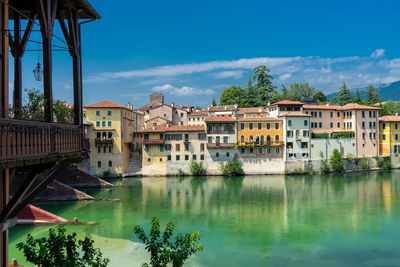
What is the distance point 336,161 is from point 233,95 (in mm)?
37008

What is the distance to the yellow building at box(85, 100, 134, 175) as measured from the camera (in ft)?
142

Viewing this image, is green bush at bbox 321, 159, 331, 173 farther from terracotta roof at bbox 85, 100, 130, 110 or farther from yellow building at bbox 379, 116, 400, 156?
terracotta roof at bbox 85, 100, 130, 110

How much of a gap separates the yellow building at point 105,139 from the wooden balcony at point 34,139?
38200 millimetres

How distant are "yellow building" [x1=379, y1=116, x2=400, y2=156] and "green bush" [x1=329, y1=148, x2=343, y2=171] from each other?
954 cm

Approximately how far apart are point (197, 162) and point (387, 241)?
95.1 ft

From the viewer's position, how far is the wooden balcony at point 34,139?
4.40m

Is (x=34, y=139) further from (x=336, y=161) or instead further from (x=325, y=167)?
(x=336, y=161)

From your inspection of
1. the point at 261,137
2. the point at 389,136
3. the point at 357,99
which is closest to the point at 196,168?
the point at 261,137

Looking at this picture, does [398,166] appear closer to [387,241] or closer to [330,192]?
[330,192]

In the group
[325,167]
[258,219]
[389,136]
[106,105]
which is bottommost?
[258,219]

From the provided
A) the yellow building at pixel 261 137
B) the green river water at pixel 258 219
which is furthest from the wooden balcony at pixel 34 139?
the yellow building at pixel 261 137

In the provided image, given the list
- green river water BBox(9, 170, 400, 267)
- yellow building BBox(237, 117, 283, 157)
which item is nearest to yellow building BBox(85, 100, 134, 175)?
green river water BBox(9, 170, 400, 267)

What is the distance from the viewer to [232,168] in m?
43.8

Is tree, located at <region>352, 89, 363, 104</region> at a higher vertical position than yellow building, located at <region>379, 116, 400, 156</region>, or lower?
higher
